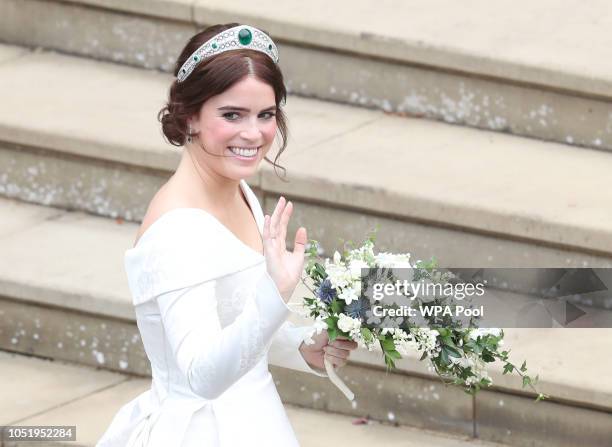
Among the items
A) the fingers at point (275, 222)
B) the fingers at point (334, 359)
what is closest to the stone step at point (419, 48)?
the fingers at point (334, 359)

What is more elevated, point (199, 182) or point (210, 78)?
point (210, 78)

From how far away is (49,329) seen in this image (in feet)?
18.6

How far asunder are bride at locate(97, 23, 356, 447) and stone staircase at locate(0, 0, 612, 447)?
1426mm

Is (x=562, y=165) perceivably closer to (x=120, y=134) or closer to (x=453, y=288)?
(x=120, y=134)

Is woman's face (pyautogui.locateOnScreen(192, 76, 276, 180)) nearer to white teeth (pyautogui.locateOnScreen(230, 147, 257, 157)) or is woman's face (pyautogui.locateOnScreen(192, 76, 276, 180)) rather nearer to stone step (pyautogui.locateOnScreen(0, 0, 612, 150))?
white teeth (pyautogui.locateOnScreen(230, 147, 257, 157))

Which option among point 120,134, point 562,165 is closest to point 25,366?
point 120,134

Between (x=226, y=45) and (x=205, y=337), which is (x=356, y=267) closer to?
(x=205, y=337)

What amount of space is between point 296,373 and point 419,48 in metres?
1.43

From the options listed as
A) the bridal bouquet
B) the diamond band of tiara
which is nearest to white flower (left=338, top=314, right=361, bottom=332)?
the bridal bouquet

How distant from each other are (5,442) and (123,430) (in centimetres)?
152

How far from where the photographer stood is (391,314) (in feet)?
11.5

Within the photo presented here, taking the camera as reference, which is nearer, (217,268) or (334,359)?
(217,268)

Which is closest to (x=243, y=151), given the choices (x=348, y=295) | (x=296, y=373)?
(x=348, y=295)

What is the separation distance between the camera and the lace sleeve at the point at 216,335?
3.20 metres
